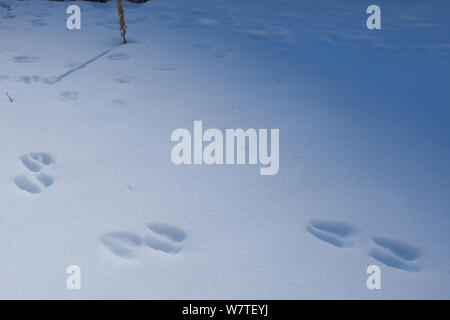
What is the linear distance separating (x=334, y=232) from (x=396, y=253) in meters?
0.22

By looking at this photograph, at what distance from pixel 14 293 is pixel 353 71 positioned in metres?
2.29

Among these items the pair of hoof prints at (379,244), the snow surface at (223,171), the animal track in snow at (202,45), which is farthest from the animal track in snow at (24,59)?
Answer: the pair of hoof prints at (379,244)

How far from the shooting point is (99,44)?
2.84 metres

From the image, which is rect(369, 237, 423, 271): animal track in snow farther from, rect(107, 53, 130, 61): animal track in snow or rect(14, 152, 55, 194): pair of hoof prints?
rect(107, 53, 130, 61): animal track in snow

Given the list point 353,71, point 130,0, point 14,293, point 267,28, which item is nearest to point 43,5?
point 130,0

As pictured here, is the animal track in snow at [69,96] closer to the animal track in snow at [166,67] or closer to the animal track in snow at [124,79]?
the animal track in snow at [124,79]

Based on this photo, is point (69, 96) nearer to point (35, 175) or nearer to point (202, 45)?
point (35, 175)

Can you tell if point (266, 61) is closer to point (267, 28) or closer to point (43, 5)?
point (267, 28)

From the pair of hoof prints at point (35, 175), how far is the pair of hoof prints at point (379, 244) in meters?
1.07

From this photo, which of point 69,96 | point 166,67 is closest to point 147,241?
point 69,96

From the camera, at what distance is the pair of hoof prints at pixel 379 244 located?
1.23m

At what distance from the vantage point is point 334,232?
134cm

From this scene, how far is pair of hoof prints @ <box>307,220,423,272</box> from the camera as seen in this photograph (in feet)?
4.05

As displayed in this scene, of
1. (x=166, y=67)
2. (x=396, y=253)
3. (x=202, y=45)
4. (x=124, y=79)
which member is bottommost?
(x=396, y=253)
